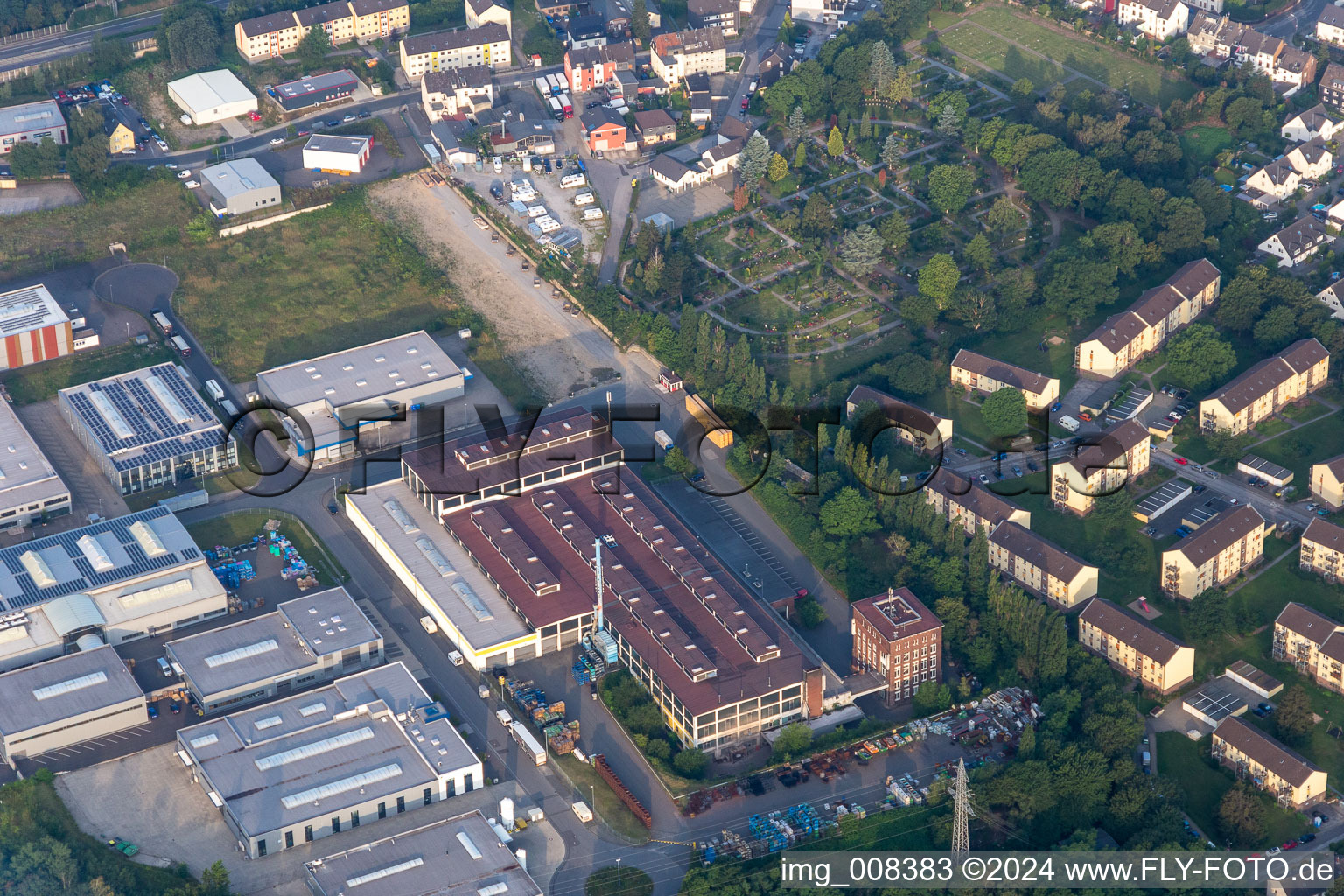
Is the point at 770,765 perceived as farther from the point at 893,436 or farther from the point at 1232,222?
the point at 1232,222

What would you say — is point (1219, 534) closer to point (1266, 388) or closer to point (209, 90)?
point (1266, 388)

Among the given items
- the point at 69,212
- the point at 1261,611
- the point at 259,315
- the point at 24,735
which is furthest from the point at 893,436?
the point at 69,212

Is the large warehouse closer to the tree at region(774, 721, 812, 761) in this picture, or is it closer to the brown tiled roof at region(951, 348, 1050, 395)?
the brown tiled roof at region(951, 348, 1050, 395)

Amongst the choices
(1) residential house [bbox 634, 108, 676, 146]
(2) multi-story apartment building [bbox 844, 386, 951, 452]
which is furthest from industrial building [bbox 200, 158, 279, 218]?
(2) multi-story apartment building [bbox 844, 386, 951, 452]

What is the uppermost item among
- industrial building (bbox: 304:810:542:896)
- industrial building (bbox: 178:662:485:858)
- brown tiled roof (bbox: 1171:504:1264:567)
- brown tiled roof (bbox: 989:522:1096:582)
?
brown tiled roof (bbox: 1171:504:1264:567)

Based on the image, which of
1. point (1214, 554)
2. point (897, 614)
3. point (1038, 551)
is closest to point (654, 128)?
point (1038, 551)
